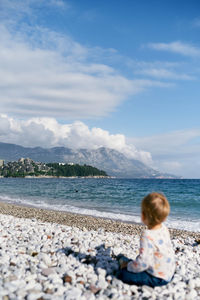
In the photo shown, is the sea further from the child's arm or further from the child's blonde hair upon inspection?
the child's blonde hair

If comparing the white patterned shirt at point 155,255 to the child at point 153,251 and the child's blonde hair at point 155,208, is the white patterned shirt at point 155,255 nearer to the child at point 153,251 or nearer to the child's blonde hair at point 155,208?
the child at point 153,251

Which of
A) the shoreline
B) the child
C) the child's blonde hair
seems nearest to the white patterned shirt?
the child

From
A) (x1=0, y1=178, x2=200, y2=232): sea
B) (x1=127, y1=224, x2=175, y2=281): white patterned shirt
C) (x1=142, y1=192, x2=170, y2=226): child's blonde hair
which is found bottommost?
(x1=0, y1=178, x2=200, y2=232): sea

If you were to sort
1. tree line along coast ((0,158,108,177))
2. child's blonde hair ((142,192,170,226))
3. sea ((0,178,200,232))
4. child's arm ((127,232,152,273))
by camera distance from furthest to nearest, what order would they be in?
tree line along coast ((0,158,108,177)) → sea ((0,178,200,232)) → child's arm ((127,232,152,273)) → child's blonde hair ((142,192,170,226))

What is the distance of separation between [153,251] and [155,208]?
83 centimetres

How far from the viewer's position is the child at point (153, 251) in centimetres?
482

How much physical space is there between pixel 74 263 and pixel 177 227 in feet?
36.2

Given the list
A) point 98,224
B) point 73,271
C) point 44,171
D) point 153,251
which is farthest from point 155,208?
point 44,171

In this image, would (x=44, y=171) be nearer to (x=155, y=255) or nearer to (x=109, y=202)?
(x=109, y=202)

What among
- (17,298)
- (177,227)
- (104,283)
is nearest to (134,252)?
(104,283)

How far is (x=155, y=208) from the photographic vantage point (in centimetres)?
477

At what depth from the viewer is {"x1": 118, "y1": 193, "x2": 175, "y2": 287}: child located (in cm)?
482

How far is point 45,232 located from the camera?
29.0 feet

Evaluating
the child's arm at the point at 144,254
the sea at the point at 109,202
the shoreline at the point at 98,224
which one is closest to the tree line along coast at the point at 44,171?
the sea at the point at 109,202
